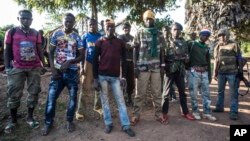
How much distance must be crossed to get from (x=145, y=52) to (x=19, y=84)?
2632 millimetres

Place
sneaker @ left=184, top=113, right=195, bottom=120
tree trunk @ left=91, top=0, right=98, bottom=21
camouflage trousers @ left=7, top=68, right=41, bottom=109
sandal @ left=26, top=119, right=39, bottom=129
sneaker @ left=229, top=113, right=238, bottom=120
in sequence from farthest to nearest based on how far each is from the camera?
tree trunk @ left=91, top=0, right=98, bottom=21, sneaker @ left=229, top=113, right=238, bottom=120, sneaker @ left=184, top=113, right=195, bottom=120, sandal @ left=26, top=119, right=39, bottom=129, camouflage trousers @ left=7, top=68, right=41, bottom=109

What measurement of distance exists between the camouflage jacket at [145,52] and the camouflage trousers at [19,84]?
81.8 inches

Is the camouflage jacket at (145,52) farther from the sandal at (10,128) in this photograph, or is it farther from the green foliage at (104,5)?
the green foliage at (104,5)

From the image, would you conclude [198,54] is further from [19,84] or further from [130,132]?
[19,84]

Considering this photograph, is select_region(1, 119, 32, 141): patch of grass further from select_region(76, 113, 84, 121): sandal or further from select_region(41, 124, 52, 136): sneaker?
select_region(76, 113, 84, 121): sandal

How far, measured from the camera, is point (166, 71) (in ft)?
21.6

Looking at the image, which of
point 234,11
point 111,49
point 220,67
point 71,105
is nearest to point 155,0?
point 220,67

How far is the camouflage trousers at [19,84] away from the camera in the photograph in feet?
18.8

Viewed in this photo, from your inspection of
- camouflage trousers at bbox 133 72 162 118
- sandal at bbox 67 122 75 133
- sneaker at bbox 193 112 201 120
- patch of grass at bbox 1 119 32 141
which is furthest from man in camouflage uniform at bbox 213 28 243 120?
patch of grass at bbox 1 119 32 141

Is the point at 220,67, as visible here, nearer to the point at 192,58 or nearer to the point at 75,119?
the point at 192,58

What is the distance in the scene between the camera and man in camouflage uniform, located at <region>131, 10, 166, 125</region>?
20.4ft

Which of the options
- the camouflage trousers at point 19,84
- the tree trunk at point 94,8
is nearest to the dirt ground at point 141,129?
the camouflage trousers at point 19,84

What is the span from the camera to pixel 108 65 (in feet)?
18.9

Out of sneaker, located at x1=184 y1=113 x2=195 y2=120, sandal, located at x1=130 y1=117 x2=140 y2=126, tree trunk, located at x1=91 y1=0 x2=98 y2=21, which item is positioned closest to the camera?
sandal, located at x1=130 y1=117 x2=140 y2=126
